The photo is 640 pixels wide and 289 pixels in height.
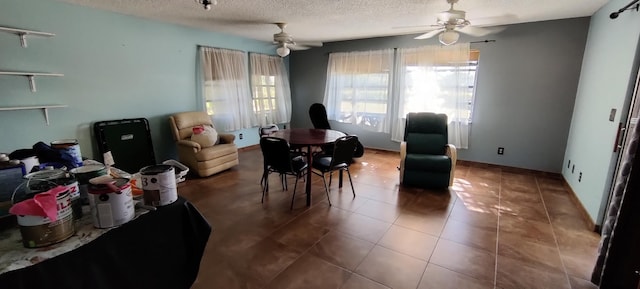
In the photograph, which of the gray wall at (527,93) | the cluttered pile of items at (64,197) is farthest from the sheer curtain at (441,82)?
the cluttered pile of items at (64,197)

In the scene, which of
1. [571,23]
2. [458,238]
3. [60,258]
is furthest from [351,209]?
[571,23]

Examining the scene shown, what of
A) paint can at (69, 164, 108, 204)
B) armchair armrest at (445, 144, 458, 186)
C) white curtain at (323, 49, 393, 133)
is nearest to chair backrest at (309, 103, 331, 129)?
white curtain at (323, 49, 393, 133)

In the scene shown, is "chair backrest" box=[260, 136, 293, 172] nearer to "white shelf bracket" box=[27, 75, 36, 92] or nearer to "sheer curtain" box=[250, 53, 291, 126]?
"white shelf bracket" box=[27, 75, 36, 92]

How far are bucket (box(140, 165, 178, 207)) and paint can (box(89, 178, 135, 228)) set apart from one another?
0.38 ft

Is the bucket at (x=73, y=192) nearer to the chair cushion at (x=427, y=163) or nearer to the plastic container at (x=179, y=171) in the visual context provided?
the plastic container at (x=179, y=171)

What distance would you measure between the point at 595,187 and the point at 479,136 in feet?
6.45

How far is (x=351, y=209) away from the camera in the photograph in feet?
9.88

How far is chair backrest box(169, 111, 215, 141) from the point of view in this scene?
415 cm

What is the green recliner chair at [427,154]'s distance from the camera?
3.46 meters

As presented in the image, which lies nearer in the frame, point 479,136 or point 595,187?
point 595,187

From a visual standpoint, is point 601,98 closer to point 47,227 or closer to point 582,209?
point 582,209

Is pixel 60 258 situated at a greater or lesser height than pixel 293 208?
greater

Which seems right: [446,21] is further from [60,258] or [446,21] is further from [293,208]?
[60,258]

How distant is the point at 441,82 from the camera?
462 centimetres
